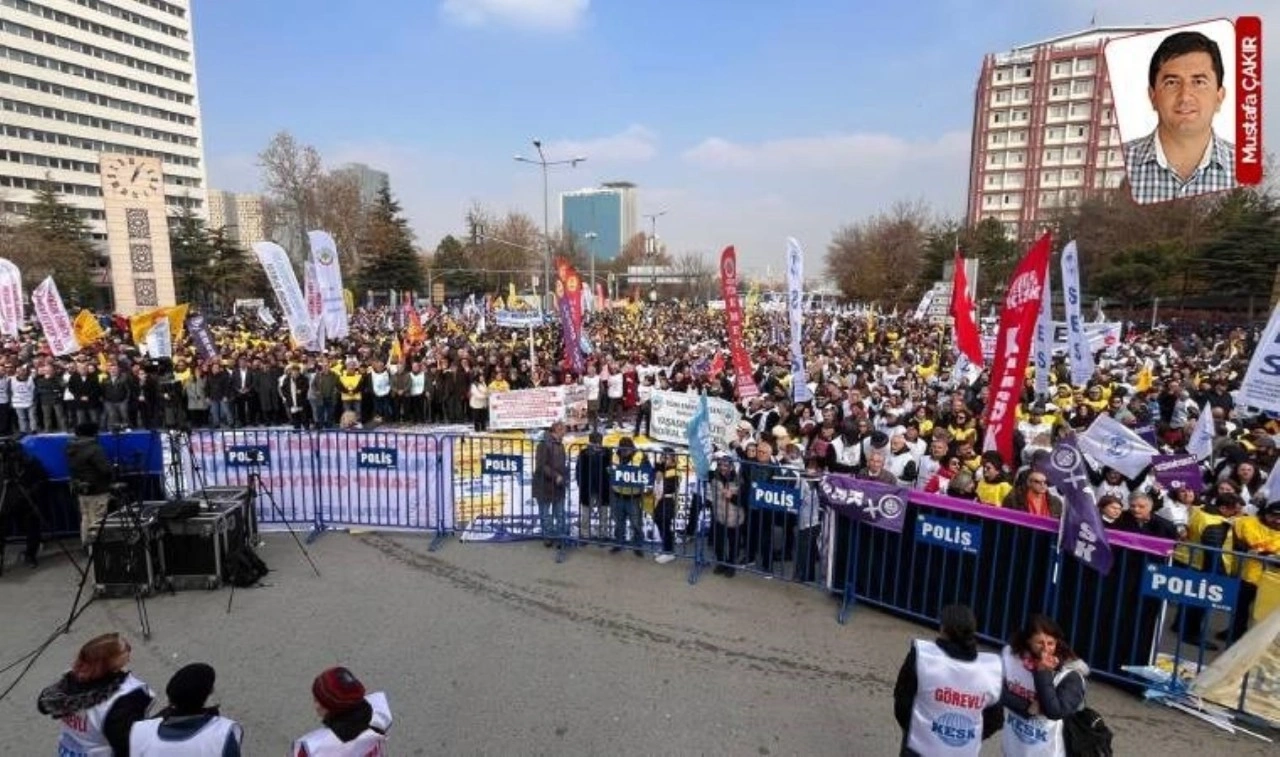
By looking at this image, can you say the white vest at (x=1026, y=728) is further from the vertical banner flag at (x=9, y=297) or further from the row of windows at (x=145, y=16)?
the row of windows at (x=145, y=16)

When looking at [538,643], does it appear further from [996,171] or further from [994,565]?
[996,171]

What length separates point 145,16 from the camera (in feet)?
304

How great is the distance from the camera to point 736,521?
7406 mm

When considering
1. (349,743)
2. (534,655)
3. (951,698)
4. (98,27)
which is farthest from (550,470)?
(98,27)

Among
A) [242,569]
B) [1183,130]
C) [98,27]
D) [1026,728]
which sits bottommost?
[242,569]

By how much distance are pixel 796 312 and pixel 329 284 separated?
10451 mm

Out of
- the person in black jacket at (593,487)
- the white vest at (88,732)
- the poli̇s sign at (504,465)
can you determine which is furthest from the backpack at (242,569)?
the white vest at (88,732)

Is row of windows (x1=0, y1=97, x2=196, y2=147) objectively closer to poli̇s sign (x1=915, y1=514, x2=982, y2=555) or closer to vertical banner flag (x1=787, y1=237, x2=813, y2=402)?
vertical banner flag (x1=787, y1=237, x2=813, y2=402)

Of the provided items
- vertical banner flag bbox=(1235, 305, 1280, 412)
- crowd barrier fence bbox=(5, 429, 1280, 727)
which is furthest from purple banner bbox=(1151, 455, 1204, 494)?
crowd barrier fence bbox=(5, 429, 1280, 727)

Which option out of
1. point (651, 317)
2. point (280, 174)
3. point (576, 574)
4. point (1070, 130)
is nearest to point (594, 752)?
point (576, 574)

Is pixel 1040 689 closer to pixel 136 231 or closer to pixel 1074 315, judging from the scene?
pixel 1074 315

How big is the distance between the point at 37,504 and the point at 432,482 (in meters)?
4.25

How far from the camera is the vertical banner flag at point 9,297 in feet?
47.0

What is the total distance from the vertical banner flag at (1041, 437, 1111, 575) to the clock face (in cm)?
3204
